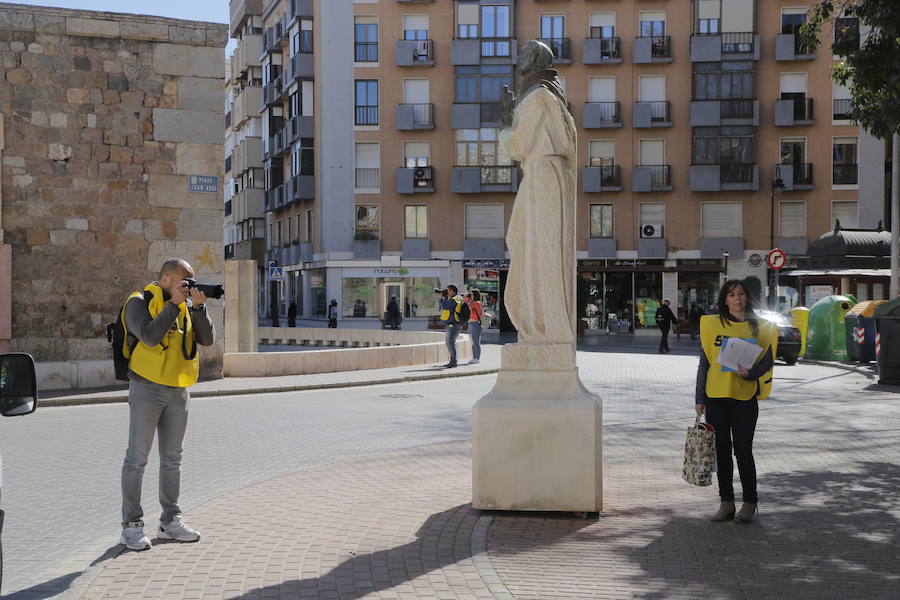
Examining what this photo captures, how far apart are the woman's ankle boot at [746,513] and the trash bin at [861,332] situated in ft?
60.1

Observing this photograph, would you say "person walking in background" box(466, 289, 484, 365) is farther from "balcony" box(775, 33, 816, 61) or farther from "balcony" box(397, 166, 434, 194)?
"balcony" box(775, 33, 816, 61)

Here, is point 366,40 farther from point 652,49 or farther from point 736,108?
point 736,108

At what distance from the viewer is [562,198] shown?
7.04 meters

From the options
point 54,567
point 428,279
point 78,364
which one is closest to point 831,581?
point 54,567

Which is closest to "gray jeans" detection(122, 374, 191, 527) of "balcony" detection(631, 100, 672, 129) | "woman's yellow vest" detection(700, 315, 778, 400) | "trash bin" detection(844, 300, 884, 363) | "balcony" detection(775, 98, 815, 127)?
"woman's yellow vest" detection(700, 315, 778, 400)

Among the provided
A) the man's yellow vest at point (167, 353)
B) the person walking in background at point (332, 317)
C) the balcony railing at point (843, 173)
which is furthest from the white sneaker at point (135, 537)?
the balcony railing at point (843, 173)

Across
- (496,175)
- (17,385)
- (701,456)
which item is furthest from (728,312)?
(496,175)

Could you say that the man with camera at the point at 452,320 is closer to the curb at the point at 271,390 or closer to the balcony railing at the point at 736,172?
the curb at the point at 271,390

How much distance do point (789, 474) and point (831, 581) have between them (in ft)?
11.3

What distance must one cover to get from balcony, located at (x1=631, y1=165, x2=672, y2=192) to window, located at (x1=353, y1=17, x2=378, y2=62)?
13357 mm

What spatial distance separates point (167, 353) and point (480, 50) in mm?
44613

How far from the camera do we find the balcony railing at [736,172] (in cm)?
4753

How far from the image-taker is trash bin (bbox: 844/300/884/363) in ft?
78.0

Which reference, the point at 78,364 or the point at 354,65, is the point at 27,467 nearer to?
the point at 78,364
